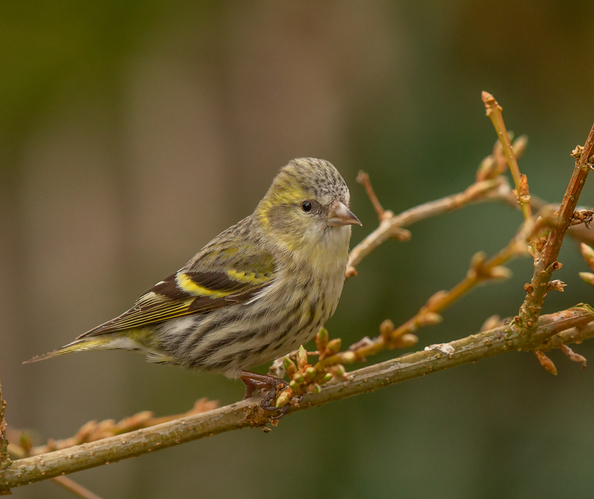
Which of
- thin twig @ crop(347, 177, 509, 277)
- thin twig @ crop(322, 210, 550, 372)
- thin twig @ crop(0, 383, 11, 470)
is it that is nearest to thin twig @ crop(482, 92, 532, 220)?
thin twig @ crop(322, 210, 550, 372)

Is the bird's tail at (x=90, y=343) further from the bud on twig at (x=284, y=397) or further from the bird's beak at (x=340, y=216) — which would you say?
the bud on twig at (x=284, y=397)

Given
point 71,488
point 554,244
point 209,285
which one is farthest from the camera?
point 209,285

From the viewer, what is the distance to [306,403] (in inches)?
100

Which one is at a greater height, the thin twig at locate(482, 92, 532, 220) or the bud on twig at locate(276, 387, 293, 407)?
the thin twig at locate(482, 92, 532, 220)

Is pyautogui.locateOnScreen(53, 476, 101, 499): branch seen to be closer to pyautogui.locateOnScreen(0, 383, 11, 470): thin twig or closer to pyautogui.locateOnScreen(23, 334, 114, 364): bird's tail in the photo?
pyautogui.locateOnScreen(0, 383, 11, 470): thin twig

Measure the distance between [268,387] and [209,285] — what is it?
2.47 feet

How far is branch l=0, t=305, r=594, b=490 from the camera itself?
7.45ft

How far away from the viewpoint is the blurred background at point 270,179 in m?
3.76

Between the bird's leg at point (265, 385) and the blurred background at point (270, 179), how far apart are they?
1075mm

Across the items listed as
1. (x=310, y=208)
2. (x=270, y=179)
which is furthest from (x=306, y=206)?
(x=270, y=179)

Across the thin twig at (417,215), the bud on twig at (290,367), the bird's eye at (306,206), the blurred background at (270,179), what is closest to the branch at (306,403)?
the bud on twig at (290,367)

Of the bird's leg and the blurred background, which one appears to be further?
the blurred background

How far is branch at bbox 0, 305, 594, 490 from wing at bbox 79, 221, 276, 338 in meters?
0.82

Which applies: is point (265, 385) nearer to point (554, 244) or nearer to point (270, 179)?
point (554, 244)
